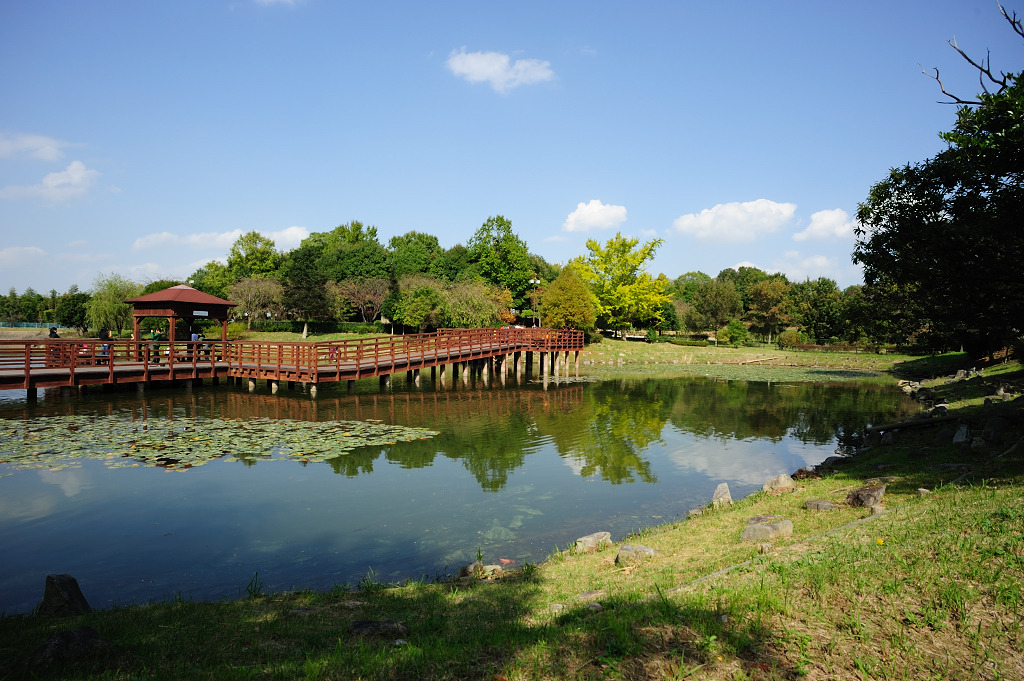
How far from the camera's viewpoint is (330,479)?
514 inches

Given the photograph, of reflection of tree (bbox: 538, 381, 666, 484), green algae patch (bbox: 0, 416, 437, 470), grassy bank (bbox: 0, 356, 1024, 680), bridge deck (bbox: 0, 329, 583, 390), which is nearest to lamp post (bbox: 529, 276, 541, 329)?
bridge deck (bbox: 0, 329, 583, 390)

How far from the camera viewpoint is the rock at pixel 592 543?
27.8 feet

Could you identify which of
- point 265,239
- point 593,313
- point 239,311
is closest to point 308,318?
point 239,311

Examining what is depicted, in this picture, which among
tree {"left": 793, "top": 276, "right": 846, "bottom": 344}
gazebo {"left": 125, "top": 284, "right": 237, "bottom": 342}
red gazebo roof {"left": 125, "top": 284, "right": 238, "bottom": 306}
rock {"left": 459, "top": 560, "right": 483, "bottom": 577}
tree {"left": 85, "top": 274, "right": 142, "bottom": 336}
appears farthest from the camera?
tree {"left": 793, "top": 276, "right": 846, "bottom": 344}

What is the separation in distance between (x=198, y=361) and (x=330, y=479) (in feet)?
62.5

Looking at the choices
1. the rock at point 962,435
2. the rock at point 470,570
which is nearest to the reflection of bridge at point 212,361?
the rock at point 470,570

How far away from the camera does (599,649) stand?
429cm

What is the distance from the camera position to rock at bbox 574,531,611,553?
846cm

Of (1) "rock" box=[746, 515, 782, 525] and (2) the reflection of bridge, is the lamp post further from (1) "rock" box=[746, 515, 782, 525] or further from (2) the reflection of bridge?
(1) "rock" box=[746, 515, 782, 525]

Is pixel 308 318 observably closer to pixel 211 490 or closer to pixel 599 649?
pixel 211 490

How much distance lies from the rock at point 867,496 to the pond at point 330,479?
3376 millimetres

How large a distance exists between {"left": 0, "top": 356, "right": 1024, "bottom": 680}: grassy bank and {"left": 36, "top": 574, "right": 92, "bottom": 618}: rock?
0.20 metres

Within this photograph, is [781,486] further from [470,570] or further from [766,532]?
[470,570]

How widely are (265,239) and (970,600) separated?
76.6m
